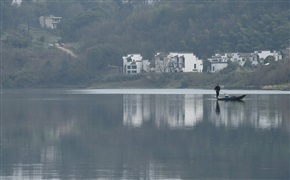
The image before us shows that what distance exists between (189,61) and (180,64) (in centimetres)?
123

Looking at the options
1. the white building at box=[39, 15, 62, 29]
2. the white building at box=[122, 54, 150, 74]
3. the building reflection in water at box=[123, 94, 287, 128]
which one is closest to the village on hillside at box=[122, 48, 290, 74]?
the white building at box=[122, 54, 150, 74]

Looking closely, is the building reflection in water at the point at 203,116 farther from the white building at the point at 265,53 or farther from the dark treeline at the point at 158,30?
the dark treeline at the point at 158,30

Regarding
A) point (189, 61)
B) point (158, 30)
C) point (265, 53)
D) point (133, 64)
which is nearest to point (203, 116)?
point (265, 53)

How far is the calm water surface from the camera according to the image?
1920 cm

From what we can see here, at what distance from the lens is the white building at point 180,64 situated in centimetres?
10419

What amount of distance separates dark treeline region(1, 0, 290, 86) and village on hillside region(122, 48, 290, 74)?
2.13 metres

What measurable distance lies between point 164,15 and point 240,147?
98.3 meters

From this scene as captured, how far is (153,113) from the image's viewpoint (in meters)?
38.4

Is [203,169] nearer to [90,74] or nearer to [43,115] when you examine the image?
[43,115]

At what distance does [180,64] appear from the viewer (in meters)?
105

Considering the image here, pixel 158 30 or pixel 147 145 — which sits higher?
pixel 158 30

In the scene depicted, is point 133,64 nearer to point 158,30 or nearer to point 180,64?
point 180,64

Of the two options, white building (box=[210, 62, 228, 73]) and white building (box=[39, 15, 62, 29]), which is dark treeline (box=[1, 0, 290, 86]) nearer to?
white building (box=[39, 15, 62, 29])

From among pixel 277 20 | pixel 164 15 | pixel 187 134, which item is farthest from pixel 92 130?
pixel 164 15
